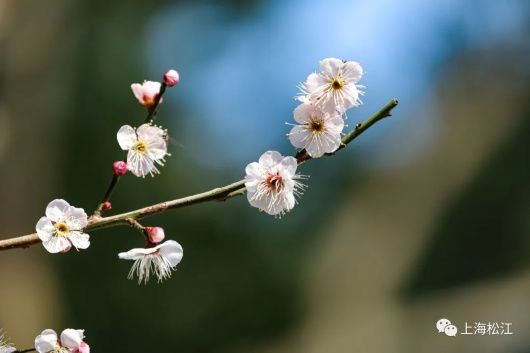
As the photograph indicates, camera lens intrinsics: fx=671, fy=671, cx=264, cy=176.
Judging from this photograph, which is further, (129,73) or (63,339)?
(129,73)

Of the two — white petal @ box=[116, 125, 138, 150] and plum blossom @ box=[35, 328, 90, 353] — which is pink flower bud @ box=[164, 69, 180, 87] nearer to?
white petal @ box=[116, 125, 138, 150]

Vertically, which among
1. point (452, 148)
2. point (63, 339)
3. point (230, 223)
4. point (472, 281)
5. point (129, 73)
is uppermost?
point (129, 73)

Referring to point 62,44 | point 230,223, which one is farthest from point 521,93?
point 62,44

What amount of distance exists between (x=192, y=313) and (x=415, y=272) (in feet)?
3.15

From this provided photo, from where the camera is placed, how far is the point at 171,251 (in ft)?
2.04

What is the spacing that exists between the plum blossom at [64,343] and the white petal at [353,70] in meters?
0.35

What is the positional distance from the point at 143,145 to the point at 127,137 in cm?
2

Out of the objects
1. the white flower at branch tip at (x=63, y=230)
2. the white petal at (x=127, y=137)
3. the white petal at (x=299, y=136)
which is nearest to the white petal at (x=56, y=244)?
the white flower at branch tip at (x=63, y=230)

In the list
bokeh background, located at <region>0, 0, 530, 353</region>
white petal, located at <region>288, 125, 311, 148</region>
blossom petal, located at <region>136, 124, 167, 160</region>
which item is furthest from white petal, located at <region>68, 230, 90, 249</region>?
bokeh background, located at <region>0, 0, 530, 353</region>

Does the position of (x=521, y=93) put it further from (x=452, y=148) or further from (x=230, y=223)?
(x=230, y=223)

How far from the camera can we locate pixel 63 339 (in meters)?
0.61

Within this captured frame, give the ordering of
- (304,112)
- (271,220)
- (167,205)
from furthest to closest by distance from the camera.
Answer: (271,220)
(304,112)
(167,205)

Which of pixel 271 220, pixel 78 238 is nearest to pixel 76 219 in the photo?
pixel 78 238

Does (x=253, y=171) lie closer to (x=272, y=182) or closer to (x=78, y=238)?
(x=272, y=182)
